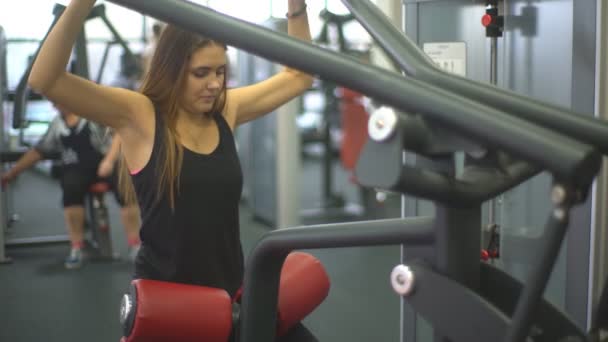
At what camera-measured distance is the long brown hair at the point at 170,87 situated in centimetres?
167

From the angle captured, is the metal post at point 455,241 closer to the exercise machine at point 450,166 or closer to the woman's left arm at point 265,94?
the exercise machine at point 450,166

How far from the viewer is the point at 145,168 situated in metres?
1.69

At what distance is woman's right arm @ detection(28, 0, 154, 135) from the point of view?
1.34 metres

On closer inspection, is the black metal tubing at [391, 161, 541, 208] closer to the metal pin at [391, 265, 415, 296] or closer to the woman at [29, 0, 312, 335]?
the metal pin at [391, 265, 415, 296]

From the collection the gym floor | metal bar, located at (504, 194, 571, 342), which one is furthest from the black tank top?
the gym floor

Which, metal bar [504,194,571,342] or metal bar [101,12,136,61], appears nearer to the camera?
metal bar [504,194,571,342]

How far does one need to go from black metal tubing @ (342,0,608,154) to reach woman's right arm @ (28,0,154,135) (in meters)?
0.49

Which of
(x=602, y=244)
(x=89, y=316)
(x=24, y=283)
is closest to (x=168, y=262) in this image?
(x=602, y=244)

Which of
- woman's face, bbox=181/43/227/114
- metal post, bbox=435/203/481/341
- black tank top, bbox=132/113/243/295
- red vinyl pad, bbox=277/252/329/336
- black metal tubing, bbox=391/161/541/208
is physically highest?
woman's face, bbox=181/43/227/114

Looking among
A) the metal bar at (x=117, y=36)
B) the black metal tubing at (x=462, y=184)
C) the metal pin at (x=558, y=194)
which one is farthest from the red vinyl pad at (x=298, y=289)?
the metal bar at (x=117, y=36)

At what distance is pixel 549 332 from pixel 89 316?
296 centimetres

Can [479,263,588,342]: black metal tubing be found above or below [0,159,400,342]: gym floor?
above

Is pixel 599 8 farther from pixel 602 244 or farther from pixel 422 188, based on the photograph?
pixel 422 188

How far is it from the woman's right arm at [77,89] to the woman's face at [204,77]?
4.1 inches
